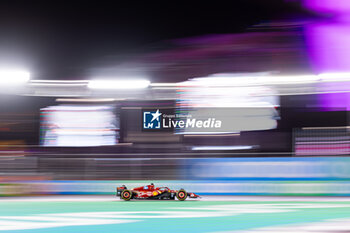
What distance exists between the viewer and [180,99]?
11.2m

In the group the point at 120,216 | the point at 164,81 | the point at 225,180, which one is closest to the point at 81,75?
the point at 164,81

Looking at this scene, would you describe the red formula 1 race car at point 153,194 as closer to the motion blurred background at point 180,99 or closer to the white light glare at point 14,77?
the motion blurred background at point 180,99

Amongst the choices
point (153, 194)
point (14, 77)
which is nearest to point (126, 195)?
point (153, 194)

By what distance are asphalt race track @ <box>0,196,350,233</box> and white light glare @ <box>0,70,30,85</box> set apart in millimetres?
5103

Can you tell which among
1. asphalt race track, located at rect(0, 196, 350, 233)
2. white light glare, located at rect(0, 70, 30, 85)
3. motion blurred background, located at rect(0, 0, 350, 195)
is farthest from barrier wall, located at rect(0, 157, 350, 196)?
white light glare, located at rect(0, 70, 30, 85)

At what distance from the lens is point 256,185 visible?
384 inches

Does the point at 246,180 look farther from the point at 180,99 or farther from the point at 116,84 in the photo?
the point at 116,84

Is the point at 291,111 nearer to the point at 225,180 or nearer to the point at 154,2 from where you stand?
the point at 225,180

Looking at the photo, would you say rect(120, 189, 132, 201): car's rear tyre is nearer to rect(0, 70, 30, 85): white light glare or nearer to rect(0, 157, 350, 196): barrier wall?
rect(0, 157, 350, 196): barrier wall

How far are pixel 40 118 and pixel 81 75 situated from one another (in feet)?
6.29

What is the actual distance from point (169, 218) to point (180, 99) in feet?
18.9

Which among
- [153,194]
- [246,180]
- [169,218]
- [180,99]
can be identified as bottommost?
[169,218]

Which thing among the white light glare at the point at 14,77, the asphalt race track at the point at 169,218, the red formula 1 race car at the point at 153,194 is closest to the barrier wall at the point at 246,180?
the asphalt race track at the point at 169,218

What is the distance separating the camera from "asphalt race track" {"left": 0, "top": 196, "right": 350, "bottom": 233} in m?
4.88
